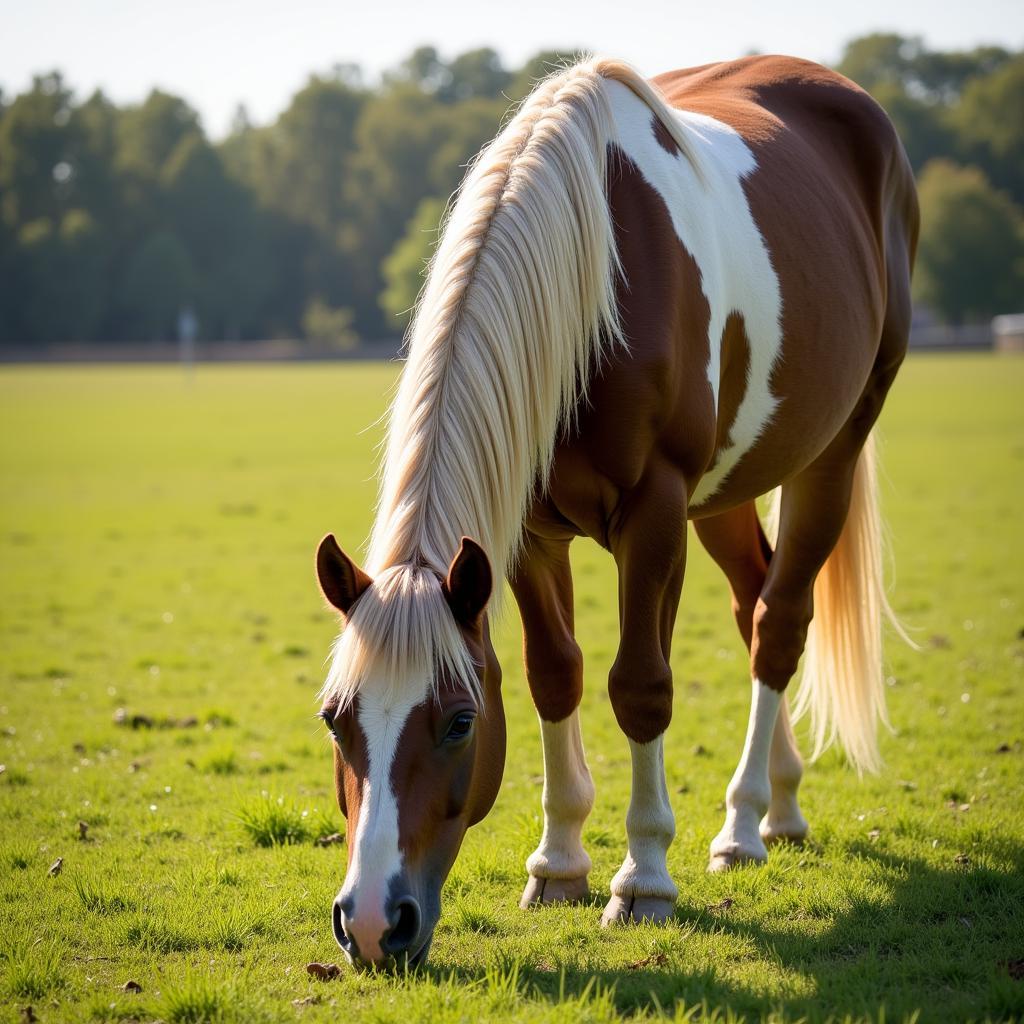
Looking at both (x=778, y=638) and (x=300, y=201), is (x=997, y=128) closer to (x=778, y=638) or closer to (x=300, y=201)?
(x=300, y=201)

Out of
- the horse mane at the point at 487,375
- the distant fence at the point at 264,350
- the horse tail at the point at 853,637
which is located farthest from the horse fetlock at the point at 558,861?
the distant fence at the point at 264,350

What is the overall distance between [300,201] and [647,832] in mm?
97135

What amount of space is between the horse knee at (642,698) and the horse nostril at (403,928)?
0.98 meters

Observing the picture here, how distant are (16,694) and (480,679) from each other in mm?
5191

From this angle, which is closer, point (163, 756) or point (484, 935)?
point (484, 935)

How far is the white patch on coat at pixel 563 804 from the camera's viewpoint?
155 inches

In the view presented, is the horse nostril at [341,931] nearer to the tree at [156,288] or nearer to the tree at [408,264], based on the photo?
the tree at [408,264]

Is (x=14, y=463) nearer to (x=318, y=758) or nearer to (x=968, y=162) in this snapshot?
(x=318, y=758)

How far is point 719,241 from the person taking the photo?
398 cm

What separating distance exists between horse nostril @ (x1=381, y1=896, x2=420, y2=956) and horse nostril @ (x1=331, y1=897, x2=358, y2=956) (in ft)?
0.28

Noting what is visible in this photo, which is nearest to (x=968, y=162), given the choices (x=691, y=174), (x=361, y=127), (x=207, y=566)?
(x=361, y=127)

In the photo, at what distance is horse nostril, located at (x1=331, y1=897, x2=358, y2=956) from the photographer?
2867 mm

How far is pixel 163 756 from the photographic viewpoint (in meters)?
5.99

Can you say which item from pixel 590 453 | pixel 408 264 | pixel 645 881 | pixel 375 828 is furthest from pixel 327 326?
pixel 375 828
